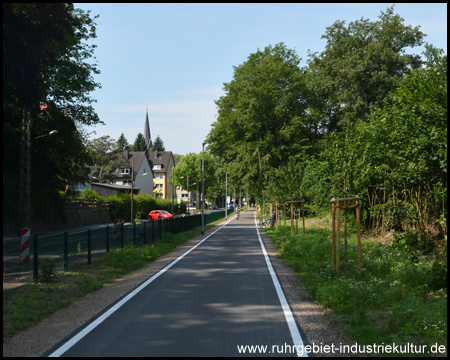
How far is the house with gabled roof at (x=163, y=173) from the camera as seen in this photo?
12138cm

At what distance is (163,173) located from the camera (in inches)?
4843

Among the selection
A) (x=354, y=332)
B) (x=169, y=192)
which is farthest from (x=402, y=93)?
(x=169, y=192)

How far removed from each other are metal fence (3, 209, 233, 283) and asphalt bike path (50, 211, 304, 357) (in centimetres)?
298

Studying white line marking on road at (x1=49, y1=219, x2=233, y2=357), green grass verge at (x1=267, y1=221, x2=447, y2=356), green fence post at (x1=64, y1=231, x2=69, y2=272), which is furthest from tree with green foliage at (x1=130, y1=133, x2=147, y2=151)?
white line marking on road at (x1=49, y1=219, x2=233, y2=357)

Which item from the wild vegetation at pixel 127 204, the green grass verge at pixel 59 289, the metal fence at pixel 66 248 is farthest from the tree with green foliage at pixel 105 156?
the green grass verge at pixel 59 289

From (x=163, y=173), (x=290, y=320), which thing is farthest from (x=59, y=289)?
(x=163, y=173)

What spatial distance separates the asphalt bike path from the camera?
586 cm

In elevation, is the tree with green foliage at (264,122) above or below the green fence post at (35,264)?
above

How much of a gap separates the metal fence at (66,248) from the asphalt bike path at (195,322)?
9.78 feet

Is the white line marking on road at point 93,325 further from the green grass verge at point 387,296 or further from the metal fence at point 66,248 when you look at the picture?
the green grass verge at point 387,296

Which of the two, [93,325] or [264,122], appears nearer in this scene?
[93,325]

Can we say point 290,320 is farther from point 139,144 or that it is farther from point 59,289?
point 139,144

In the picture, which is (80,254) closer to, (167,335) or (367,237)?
(167,335)

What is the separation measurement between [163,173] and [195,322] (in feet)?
384
